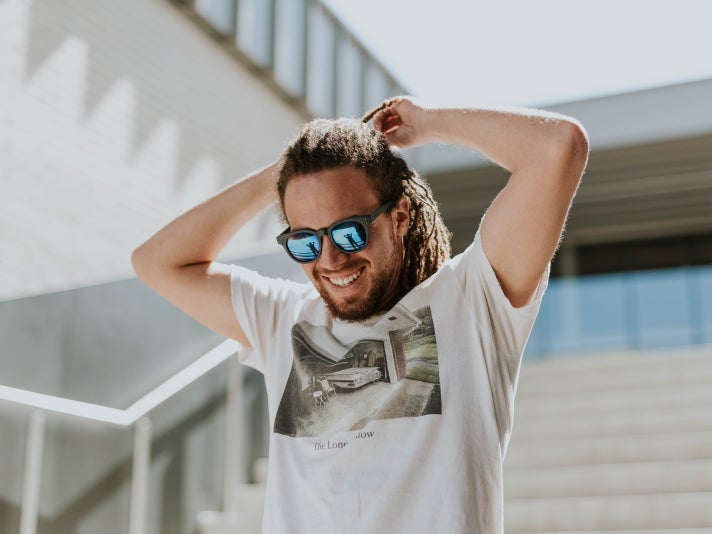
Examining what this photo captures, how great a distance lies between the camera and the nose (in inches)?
61.7

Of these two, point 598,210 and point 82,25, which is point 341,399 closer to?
point 82,25

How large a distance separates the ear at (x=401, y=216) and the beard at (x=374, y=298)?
0.04 m

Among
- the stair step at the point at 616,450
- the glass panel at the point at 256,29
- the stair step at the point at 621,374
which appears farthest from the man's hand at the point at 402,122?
the glass panel at the point at 256,29

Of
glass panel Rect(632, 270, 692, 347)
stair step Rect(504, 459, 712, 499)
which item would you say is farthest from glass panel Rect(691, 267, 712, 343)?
stair step Rect(504, 459, 712, 499)

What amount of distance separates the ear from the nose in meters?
0.14

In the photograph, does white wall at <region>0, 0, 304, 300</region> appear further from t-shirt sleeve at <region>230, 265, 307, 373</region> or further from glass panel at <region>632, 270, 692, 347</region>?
glass panel at <region>632, 270, 692, 347</region>

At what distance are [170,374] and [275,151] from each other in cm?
447

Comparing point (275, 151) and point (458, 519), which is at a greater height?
point (275, 151)

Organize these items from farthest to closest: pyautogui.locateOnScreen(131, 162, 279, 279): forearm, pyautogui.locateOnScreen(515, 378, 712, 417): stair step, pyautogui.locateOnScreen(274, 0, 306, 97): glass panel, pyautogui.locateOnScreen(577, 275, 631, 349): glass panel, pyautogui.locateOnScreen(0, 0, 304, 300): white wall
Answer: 1. pyautogui.locateOnScreen(577, 275, 631, 349): glass panel
2. pyautogui.locateOnScreen(274, 0, 306, 97): glass panel
3. pyautogui.locateOnScreen(515, 378, 712, 417): stair step
4. pyautogui.locateOnScreen(0, 0, 304, 300): white wall
5. pyautogui.locateOnScreen(131, 162, 279, 279): forearm

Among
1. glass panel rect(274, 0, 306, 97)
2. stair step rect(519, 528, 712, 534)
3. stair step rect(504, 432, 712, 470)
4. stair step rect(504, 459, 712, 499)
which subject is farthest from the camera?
glass panel rect(274, 0, 306, 97)

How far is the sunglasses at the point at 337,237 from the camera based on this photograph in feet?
5.08

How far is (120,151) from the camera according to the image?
610cm

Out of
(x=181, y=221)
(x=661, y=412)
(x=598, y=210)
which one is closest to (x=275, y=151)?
(x=661, y=412)

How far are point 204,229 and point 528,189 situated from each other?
76cm
